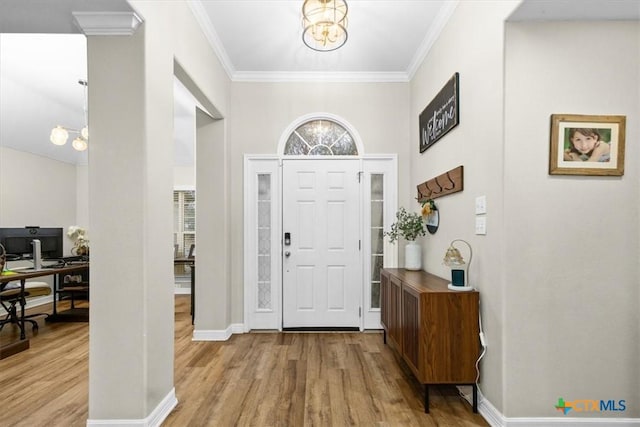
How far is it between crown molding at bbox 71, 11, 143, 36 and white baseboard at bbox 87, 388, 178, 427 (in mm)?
2236

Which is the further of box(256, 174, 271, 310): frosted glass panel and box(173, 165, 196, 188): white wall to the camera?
box(173, 165, 196, 188): white wall

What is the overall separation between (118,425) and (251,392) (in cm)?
88

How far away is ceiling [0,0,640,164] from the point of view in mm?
2002

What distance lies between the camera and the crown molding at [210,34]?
9.37 feet

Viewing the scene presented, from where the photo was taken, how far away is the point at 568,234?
2.09 metres

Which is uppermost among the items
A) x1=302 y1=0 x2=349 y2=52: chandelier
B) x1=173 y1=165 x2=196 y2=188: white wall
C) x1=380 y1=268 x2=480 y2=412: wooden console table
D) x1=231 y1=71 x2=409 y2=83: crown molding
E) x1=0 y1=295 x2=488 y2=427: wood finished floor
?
x1=231 y1=71 x2=409 y2=83: crown molding

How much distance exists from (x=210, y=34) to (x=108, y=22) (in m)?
1.38

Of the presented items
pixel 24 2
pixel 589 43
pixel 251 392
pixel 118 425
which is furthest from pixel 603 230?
pixel 24 2

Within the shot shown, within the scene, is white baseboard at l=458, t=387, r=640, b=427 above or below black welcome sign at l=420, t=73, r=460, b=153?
below

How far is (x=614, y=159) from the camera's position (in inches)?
81.0

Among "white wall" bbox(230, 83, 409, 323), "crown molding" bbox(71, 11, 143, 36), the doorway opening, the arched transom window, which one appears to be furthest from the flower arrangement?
"crown molding" bbox(71, 11, 143, 36)

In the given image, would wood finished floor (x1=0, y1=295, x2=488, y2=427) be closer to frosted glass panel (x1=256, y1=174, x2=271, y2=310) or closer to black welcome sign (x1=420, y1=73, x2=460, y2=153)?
frosted glass panel (x1=256, y1=174, x2=271, y2=310)

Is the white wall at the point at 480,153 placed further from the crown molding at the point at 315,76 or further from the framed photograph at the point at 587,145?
the crown molding at the point at 315,76

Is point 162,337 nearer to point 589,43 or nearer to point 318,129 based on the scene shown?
point 318,129
